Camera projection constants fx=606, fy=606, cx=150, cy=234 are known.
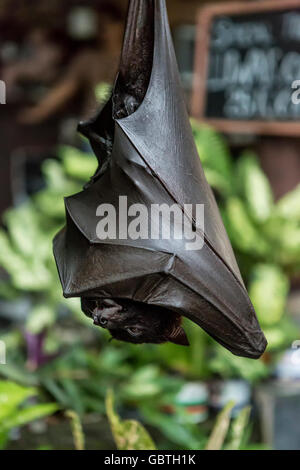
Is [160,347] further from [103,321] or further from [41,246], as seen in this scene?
[103,321]

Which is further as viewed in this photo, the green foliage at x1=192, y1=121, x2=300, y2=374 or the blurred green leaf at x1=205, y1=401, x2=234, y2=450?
the green foliage at x1=192, y1=121, x2=300, y2=374

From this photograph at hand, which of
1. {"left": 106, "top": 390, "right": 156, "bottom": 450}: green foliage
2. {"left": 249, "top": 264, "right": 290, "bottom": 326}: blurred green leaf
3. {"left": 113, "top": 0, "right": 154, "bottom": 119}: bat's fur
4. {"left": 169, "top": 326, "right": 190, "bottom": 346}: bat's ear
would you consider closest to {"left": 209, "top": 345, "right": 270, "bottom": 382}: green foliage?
{"left": 249, "top": 264, "right": 290, "bottom": 326}: blurred green leaf

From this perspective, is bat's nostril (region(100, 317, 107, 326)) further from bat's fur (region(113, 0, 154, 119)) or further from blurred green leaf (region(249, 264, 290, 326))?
blurred green leaf (region(249, 264, 290, 326))

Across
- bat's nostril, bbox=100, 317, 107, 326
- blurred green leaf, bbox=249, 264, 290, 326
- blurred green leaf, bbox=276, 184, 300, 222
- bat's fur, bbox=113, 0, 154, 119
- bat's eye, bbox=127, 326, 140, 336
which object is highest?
bat's fur, bbox=113, 0, 154, 119

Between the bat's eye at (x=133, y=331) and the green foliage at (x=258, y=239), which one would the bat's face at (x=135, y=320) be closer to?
the bat's eye at (x=133, y=331)

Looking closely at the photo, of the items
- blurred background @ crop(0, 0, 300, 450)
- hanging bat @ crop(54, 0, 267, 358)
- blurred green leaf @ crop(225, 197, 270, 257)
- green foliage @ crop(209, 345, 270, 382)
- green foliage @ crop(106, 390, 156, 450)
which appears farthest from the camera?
blurred green leaf @ crop(225, 197, 270, 257)

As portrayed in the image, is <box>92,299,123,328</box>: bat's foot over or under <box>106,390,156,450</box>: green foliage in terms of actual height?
over

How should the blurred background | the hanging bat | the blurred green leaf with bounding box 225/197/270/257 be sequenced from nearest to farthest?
the hanging bat, the blurred background, the blurred green leaf with bounding box 225/197/270/257

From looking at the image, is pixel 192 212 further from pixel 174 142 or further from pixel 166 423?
pixel 166 423

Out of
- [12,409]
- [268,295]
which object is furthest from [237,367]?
[12,409]
